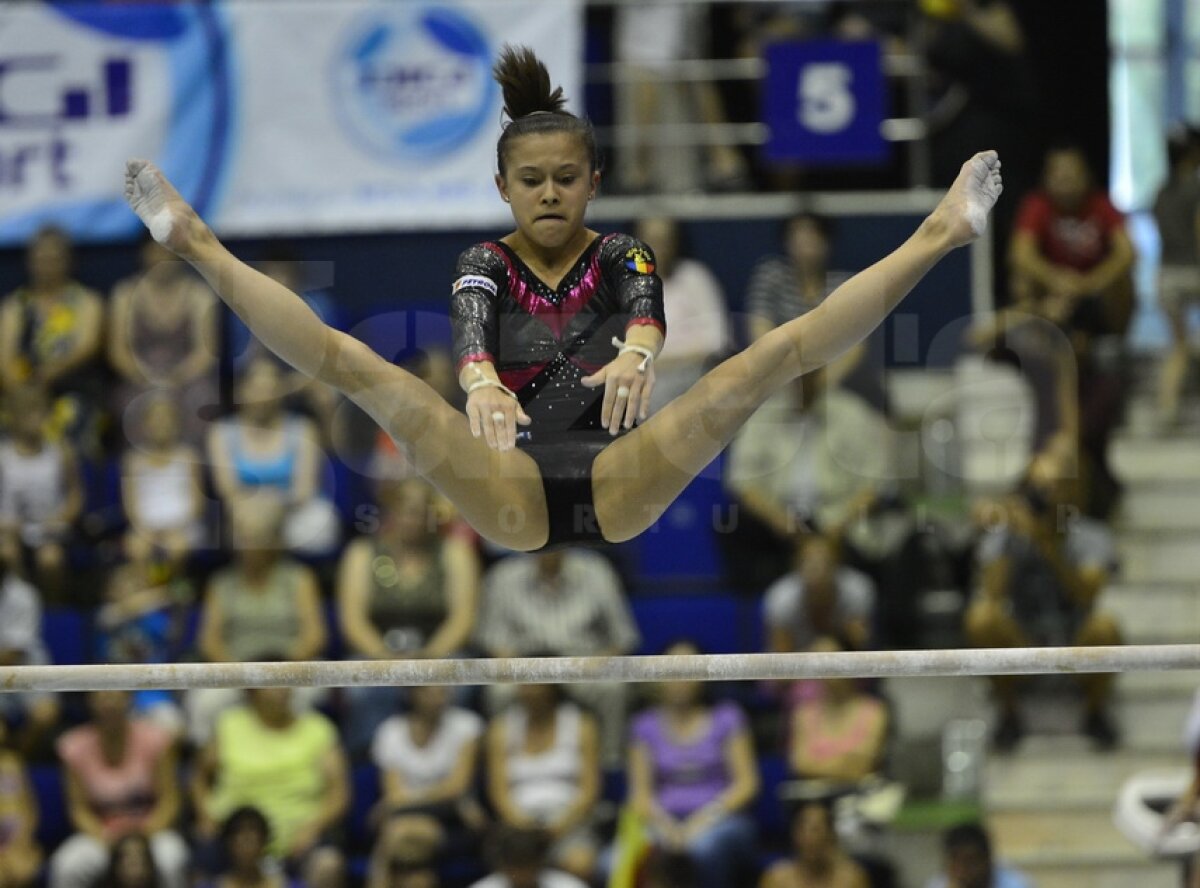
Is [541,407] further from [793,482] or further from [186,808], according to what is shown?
[186,808]

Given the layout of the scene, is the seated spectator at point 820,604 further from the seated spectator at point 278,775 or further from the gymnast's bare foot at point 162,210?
the gymnast's bare foot at point 162,210

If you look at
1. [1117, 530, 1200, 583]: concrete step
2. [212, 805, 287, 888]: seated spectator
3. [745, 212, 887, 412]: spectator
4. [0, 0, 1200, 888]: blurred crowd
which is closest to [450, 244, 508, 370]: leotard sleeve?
[0, 0, 1200, 888]: blurred crowd

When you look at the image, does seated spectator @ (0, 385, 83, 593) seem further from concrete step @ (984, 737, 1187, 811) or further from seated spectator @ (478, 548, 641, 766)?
concrete step @ (984, 737, 1187, 811)

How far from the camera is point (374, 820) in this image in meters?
7.28

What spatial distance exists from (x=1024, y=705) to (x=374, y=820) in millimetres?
2631

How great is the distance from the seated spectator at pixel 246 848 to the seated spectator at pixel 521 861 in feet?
2.71

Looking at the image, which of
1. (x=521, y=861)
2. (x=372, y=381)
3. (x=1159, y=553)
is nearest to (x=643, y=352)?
(x=372, y=381)

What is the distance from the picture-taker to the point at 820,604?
7398 mm

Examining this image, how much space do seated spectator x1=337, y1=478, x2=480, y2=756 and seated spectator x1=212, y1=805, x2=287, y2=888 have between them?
2.16ft

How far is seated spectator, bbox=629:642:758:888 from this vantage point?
7.05 meters

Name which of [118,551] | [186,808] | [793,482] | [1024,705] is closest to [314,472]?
[118,551]

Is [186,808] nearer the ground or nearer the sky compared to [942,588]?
nearer the ground

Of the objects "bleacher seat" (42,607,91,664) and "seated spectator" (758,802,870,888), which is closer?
"seated spectator" (758,802,870,888)

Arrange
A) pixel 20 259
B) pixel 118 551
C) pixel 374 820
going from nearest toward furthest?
pixel 374 820
pixel 118 551
pixel 20 259
